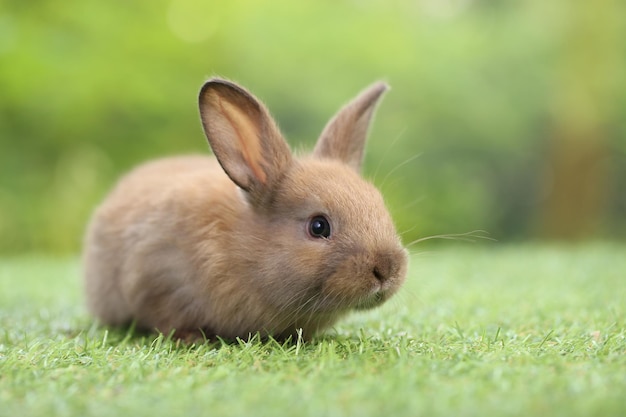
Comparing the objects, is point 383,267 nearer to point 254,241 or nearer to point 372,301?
point 372,301

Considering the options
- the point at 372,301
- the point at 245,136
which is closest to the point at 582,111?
the point at 245,136

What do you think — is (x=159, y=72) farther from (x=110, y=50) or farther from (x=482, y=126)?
(x=482, y=126)

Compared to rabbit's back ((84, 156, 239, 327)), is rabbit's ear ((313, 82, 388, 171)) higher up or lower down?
higher up

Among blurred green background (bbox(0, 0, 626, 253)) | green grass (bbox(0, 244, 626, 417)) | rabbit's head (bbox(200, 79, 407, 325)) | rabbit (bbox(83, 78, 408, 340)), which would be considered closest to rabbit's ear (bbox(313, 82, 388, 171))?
rabbit (bbox(83, 78, 408, 340))

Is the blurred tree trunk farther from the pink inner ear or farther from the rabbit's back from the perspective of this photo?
the pink inner ear

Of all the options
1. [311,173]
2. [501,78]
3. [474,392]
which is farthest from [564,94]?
[474,392]

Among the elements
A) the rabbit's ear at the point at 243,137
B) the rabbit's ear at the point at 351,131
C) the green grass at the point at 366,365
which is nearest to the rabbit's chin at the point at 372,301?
the green grass at the point at 366,365
